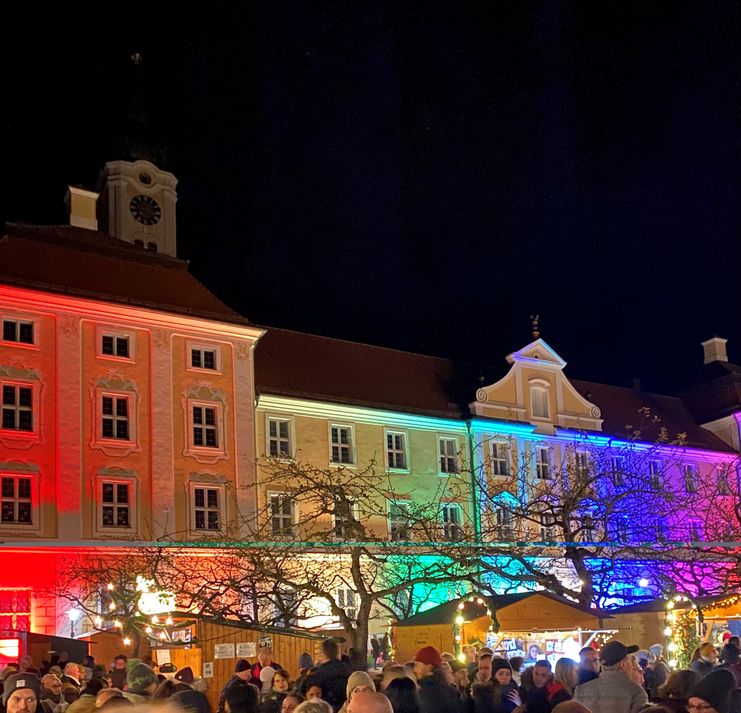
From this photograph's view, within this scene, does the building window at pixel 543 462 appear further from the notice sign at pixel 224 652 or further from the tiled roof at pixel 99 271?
the notice sign at pixel 224 652

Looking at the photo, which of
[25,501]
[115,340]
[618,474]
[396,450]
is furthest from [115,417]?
[618,474]

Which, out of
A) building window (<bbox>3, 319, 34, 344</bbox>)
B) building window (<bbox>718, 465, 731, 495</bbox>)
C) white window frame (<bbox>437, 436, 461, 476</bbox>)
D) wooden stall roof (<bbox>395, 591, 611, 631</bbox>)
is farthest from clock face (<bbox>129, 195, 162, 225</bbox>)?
wooden stall roof (<bbox>395, 591, 611, 631</bbox>)

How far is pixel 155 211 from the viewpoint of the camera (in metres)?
Result: 48.8

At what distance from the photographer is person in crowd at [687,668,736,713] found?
7488 mm

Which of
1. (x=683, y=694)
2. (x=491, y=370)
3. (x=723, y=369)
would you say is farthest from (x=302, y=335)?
(x=683, y=694)

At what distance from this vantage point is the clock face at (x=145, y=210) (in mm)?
48312

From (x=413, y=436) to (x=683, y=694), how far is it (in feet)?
123

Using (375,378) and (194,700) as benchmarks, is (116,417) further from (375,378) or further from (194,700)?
(194,700)

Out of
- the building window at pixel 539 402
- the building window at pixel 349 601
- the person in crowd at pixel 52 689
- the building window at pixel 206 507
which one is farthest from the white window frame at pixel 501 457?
the person in crowd at pixel 52 689

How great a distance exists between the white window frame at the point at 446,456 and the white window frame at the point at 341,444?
4.44 metres

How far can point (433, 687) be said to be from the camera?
1035 centimetres

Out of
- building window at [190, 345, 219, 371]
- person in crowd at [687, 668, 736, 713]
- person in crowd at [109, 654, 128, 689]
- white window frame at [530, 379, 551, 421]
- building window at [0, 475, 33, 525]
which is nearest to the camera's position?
person in crowd at [687, 668, 736, 713]

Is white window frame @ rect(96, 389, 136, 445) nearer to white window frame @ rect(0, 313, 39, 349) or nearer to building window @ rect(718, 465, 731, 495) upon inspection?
white window frame @ rect(0, 313, 39, 349)

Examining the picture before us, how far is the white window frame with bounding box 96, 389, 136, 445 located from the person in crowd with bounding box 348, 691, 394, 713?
3095cm
